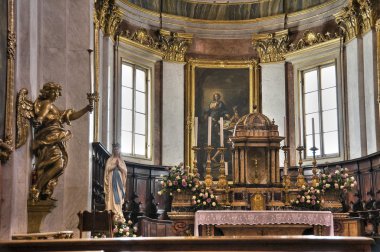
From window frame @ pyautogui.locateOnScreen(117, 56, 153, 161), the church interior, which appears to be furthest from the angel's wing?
window frame @ pyautogui.locateOnScreen(117, 56, 153, 161)

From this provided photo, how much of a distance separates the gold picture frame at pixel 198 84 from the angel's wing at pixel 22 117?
10275 mm

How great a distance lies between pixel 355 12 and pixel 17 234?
453 inches

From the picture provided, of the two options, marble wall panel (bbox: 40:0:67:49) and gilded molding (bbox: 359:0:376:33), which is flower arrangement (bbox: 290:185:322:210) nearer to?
gilded molding (bbox: 359:0:376:33)

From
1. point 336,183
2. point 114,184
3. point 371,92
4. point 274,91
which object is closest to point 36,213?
point 114,184

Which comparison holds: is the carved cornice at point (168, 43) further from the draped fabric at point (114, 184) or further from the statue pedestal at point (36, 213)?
the statue pedestal at point (36, 213)

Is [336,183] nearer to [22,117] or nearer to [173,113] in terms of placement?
[173,113]

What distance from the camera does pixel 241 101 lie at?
19266 millimetres

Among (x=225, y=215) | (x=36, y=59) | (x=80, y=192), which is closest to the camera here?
(x=36, y=59)

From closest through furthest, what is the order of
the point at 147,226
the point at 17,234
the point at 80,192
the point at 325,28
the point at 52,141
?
the point at 17,234
the point at 52,141
the point at 80,192
the point at 147,226
the point at 325,28

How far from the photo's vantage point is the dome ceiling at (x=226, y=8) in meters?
19.1

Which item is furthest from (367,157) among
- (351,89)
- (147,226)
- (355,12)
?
(147,226)

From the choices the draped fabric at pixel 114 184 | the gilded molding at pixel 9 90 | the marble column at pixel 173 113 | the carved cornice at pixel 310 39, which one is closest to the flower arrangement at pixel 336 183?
the draped fabric at pixel 114 184

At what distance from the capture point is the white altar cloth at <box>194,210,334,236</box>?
1305 cm

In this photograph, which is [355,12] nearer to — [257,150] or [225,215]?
[257,150]
